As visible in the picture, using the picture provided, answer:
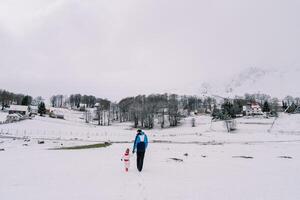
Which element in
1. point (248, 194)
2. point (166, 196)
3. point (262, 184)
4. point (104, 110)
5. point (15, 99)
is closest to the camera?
point (166, 196)

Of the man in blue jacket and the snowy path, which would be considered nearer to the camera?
the snowy path

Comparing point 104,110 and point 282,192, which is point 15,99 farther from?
point 282,192

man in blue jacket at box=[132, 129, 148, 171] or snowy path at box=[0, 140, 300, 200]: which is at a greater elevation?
man in blue jacket at box=[132, 129, 148, 171]

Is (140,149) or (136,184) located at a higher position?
(140,149)

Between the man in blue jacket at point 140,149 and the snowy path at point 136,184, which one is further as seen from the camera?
the man in blue jacket at point 140,149

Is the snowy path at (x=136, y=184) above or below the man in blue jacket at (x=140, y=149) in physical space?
below

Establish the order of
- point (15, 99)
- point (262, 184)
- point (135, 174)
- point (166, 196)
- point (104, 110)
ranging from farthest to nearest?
point (15, 99), point (104, 110), point (135, 174), point (262, 184), point (166, 196)

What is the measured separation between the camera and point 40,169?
42.5 ft

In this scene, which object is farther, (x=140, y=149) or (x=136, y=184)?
(x=140, y=149)

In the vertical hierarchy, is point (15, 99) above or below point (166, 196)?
above

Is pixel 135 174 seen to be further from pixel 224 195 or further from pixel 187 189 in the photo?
pixel 224 195

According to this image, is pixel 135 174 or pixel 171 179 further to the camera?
pixel 135 174

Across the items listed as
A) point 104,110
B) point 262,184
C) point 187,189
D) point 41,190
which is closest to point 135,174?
point 187,189

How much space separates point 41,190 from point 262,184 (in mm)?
8421
